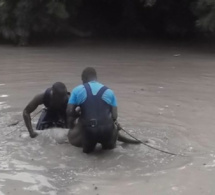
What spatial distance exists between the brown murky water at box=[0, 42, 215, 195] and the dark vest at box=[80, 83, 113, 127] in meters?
0.51

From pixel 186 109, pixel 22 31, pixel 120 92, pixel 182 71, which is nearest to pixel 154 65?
pixel 182 71

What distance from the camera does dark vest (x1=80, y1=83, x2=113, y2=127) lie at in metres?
7.31

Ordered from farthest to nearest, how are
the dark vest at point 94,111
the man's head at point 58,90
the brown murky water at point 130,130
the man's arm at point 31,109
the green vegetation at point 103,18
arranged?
1. the green vegetation at point 103,18
2. the man's arm at point 31,109
3. the man's head at point 58,90
4. the dark vest at point 94,111
5. the brown murky water at point 130,130

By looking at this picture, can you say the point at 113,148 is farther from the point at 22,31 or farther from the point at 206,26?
the point at 22,31

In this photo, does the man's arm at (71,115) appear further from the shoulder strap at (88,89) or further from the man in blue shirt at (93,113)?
the shoulder strap at (88,89)

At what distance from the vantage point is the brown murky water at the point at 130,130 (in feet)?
21.3

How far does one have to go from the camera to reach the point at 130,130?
28.6ft

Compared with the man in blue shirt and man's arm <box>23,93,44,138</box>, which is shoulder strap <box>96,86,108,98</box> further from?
man's arm <box>23,93,44,138</box>

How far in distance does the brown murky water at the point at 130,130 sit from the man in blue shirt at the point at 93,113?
0.26m

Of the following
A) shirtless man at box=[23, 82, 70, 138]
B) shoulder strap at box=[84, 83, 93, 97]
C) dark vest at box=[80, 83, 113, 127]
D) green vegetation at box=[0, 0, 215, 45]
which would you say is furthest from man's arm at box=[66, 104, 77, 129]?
green vegetation at box=[0, 0, 215, 45]

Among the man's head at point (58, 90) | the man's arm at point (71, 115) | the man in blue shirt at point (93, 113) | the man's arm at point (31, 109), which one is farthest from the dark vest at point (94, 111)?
the man's arm at point (31, 109)

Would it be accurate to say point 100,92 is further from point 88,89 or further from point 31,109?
point 31,109

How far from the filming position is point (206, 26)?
16.8 metres

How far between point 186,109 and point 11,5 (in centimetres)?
1119
